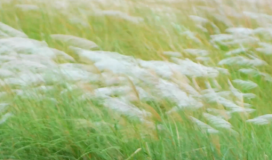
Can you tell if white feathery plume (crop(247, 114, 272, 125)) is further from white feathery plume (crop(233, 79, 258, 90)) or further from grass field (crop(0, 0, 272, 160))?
white feathery plume (crop(233, 79, 258, 90))

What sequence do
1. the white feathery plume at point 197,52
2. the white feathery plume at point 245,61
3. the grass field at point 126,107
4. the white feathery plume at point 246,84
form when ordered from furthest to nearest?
1. the white feathery plume at point 197,52
2. the white feathery plume at point 245,61
3. the white feathery plume at point 246,84
4. the grass field at point 126,107

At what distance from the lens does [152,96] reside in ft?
6.89

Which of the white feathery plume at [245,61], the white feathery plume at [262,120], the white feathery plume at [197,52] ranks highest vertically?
the white feathery plume at [262,120]

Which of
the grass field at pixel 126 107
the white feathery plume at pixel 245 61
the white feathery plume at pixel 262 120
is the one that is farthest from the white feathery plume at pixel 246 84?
the white feathery plume at pixel 262 120

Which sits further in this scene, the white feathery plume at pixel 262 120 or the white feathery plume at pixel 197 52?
the white feathery plume at pixel 197 52

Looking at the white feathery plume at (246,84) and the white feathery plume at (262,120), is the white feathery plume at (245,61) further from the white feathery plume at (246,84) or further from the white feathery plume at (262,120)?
the white feathery plume at (262,120)

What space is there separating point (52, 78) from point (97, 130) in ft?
1.64

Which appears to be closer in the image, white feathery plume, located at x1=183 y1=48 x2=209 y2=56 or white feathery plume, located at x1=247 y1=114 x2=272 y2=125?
white feathery plume, located at x1=247 y1=114 x2=272 y2=125

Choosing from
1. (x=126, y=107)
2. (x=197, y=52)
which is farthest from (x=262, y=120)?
(x=197, y=52)

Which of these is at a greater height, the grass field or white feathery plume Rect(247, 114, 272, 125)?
white feathery plume Rect(247, 114, 272, 125)

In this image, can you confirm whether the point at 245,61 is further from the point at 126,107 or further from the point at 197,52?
the point at 126,107

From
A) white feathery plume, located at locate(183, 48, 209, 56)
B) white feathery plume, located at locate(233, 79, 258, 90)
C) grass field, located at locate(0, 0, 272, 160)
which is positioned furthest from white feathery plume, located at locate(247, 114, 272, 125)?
white feathery plume, located at locate(183, 48, 209, 56)

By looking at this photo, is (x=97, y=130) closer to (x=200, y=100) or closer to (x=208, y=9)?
(x=200, y=100)

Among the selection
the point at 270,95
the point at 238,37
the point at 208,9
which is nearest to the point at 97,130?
the point at 270,95
